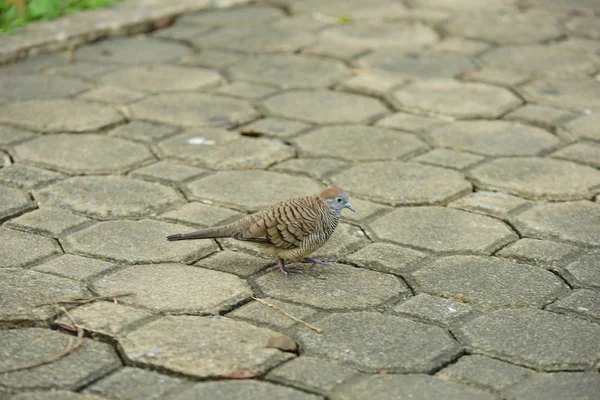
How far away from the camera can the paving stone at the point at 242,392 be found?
2828 millimetres

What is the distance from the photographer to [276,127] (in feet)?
17.2

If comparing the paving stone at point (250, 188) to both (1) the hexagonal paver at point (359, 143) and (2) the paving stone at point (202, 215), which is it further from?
(1) the hexagonal paver at point (359, 143)

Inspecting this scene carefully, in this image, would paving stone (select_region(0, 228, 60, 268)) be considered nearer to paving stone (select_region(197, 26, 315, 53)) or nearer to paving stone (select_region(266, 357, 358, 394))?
paving stone (select_region(266, 357, 358, 394))

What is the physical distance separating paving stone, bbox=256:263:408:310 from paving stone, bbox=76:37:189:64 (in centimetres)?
304


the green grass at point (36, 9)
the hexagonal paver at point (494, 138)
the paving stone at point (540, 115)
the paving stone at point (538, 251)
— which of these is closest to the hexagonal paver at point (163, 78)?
the green grass at point (36, 9)

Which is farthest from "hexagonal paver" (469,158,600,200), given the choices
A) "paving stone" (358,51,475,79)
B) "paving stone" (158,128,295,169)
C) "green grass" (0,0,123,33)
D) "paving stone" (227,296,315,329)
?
"green grass" (0,0,123,33)

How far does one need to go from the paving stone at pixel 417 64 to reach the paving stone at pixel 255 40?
1.96 feet

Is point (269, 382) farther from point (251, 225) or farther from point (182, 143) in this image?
point (182, 143)

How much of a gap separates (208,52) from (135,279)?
10.5ft

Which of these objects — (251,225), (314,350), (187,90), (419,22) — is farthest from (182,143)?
(419,22)

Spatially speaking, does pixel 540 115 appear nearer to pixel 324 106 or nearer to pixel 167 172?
pixel 324 106

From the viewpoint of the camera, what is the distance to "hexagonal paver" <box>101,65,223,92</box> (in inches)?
230

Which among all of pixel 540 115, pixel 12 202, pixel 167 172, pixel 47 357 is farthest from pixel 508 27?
pixel 47 357

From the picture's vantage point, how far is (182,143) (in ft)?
16.4
